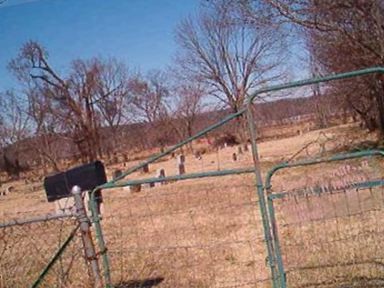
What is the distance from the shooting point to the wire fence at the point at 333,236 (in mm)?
3965

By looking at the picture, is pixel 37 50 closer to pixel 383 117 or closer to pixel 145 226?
pixel 383 117

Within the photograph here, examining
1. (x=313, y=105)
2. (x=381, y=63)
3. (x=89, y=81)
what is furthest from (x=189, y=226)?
(x=313, y=105)

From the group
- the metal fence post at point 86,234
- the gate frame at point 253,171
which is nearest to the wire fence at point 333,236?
the gate frame at point 253,171

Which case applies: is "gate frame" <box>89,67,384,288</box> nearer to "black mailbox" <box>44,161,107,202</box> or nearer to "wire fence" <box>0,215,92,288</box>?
"wire fence" <box>0,215,92,288</box>

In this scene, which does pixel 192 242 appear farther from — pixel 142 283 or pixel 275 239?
pixel 275 239

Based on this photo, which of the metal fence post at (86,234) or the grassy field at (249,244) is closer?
the metal fence post at (86,234)

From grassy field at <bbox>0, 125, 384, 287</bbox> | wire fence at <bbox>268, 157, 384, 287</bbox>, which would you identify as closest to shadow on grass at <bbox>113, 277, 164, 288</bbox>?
grassy field at <bbox>0, 125, 384, 287</bbox>

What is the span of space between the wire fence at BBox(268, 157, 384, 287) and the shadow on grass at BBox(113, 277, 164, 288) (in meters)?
1.57

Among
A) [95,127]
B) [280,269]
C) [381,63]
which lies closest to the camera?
[280,269]

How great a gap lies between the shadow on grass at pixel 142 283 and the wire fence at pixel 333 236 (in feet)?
5.14

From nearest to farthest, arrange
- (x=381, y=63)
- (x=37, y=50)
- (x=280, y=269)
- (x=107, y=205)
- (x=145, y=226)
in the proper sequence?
(x=280, y=269) < (x=145, y=226) < (x=381, y=63) < (x=107, y=205) < (x=37, y=50)

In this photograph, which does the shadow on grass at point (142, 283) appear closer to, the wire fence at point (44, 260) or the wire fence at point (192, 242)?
the wire fence at point (192, 242)

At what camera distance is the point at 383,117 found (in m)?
17.4

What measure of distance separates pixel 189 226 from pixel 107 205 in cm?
523
